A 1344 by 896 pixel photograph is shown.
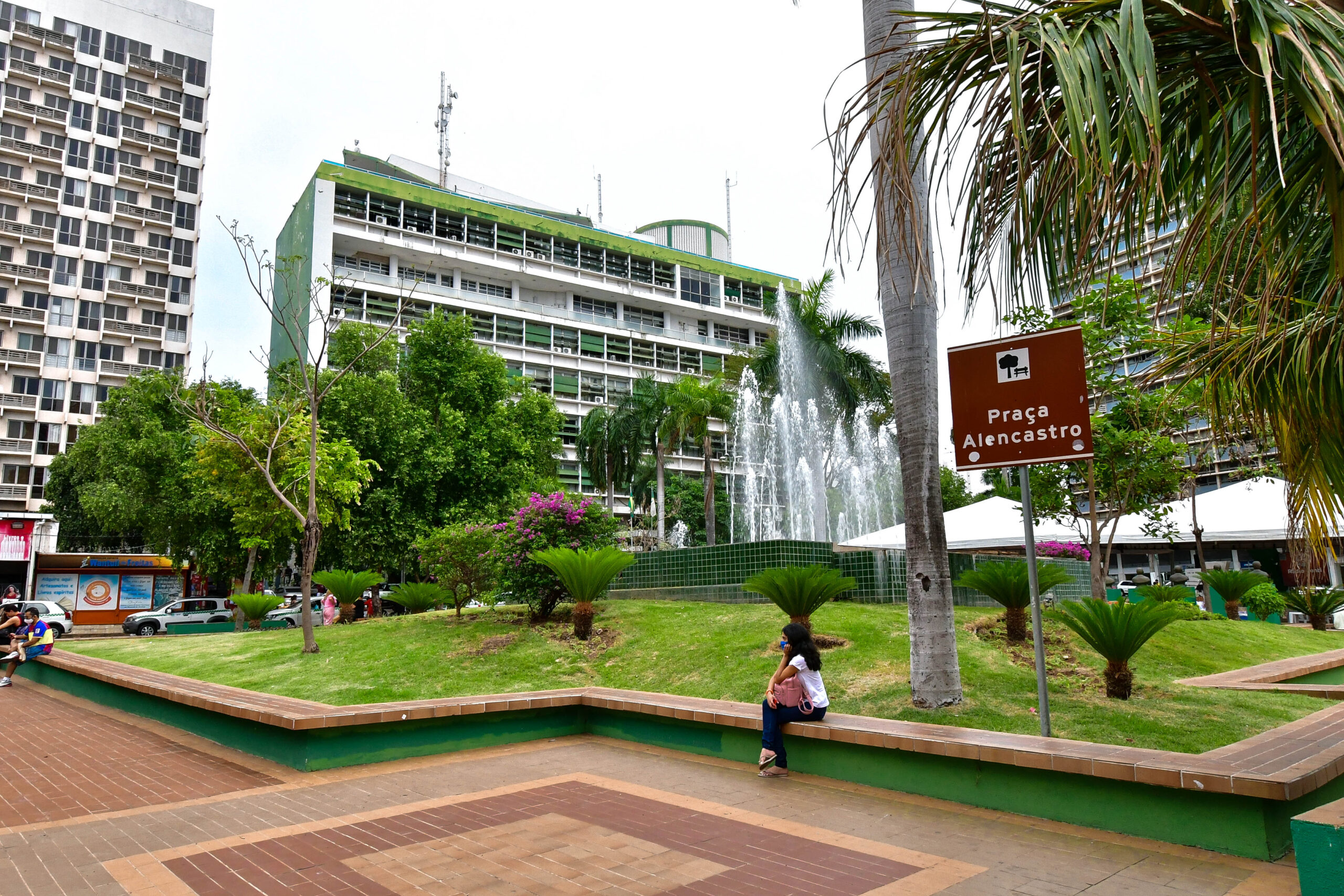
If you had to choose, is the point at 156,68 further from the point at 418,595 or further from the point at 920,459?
the point at 920,459

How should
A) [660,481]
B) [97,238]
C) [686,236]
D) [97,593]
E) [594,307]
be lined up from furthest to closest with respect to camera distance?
1. [686,236]
2. [594,307]
3. [97,238]
4. [660,481]
5. [97,593]

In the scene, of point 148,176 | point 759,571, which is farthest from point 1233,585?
point 148,176

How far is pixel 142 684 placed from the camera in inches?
411

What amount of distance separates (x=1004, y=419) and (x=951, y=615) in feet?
7.67

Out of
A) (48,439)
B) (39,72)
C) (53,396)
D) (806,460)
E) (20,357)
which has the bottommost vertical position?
(806,460)

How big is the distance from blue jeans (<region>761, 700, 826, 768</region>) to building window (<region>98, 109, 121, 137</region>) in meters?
59.5

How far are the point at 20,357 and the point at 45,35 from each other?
1900 centimetres

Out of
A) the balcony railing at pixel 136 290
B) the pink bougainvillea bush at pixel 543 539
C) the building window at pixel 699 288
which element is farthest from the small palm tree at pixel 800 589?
the balcony railing at pixel 136 290

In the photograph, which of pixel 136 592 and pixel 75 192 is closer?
pixel 136 592

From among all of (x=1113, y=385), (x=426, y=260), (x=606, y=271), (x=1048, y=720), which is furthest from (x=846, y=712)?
(x=606, y=271)

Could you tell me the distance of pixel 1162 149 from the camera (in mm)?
3609

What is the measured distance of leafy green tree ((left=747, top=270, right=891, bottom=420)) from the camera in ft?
90.0

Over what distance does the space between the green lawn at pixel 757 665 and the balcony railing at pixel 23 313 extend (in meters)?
40.6

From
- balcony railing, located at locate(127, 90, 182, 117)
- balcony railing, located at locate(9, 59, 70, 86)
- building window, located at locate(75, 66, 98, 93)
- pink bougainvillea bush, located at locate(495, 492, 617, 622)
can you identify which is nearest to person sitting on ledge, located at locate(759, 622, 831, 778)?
pink bougainvillea bush, located at locate(495, 492, 617, 622)
